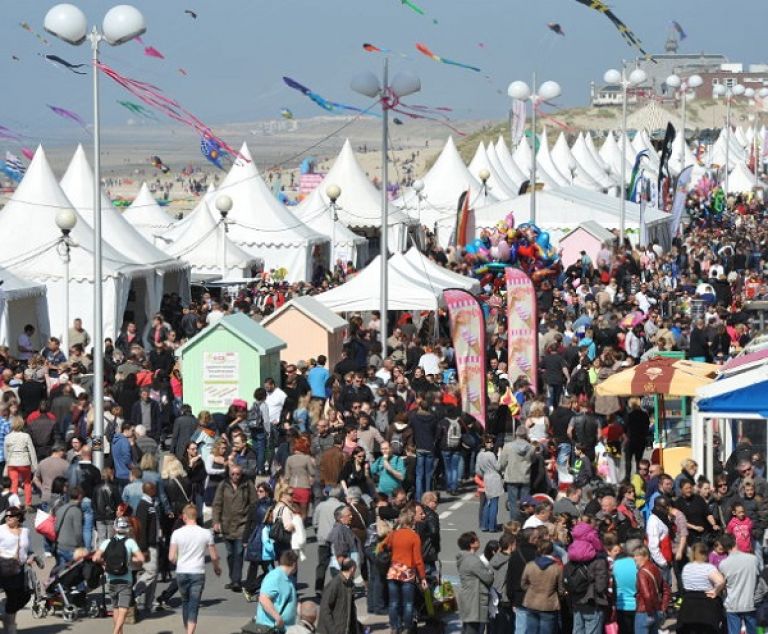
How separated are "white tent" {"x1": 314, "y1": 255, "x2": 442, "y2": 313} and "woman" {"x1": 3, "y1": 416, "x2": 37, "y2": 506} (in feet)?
30.0

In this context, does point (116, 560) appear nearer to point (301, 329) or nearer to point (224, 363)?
point (224, 363)

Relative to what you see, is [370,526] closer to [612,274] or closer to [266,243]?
[612,274]

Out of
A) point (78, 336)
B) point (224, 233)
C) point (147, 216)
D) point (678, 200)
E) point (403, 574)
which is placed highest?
point (678, 200)

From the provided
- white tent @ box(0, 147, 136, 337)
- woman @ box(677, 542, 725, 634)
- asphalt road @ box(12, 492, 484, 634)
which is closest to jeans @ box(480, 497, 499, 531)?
asphalt road @ box(12, 492, 484, 634)

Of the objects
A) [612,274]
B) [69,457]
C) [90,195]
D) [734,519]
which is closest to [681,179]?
[612,274]

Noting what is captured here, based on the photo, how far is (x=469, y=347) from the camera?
20953mm

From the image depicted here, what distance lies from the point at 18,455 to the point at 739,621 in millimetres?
7480

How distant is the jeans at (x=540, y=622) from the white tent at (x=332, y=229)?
82.8 feet

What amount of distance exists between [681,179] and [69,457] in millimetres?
29894

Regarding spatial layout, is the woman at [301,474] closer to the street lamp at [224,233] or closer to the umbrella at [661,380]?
the umbrella at [661,380]

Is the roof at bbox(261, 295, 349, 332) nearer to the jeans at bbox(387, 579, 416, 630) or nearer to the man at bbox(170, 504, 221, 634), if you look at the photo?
the man at bbox(170, 504, 221, 634)

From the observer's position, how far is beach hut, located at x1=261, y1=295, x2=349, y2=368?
2331cm

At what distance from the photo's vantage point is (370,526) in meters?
13.9

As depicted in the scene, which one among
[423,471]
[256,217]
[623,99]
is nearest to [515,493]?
[423,471]
